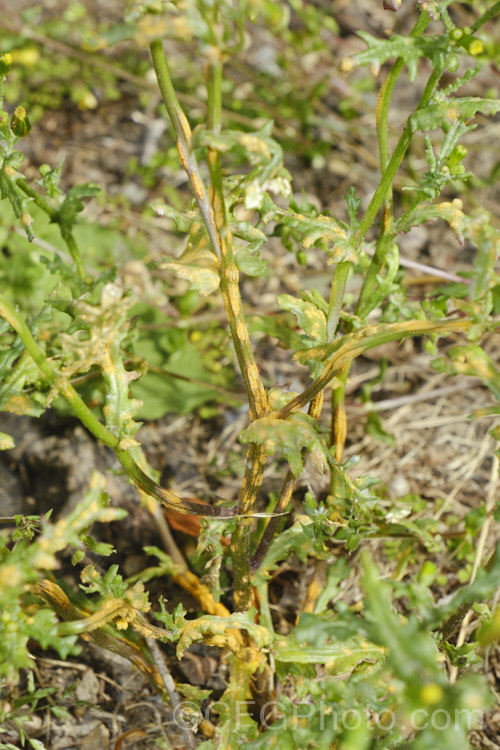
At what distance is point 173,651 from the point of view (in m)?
2.01

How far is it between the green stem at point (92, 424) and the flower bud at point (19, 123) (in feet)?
1.84

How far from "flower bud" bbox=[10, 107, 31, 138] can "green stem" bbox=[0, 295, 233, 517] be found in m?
0.56

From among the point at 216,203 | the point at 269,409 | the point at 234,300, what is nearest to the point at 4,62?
the point at 216,203

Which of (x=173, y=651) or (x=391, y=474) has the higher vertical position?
(x=391, y=474)

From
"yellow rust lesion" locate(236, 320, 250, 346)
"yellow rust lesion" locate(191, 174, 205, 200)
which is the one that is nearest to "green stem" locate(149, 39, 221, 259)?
"yellow rust lesion" locate(191, 174, 205, 200)

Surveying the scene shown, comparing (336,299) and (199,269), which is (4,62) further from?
(336,299)

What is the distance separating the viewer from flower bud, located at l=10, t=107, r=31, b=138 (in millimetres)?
1593

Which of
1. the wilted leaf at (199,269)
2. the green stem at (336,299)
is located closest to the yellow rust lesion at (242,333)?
the wilted leaf at (199,269)

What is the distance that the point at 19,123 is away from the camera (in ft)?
5.28

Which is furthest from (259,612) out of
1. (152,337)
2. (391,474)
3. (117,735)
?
(152,337)

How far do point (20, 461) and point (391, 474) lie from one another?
59.2 inches

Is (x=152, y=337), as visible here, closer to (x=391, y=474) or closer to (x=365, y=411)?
(x=365, y=411)

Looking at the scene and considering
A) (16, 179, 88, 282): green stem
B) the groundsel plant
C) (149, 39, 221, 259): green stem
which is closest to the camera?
the groundsel plant

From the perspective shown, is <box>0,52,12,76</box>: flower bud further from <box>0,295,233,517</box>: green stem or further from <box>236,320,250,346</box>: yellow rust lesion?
<box>236,320,250,346</box>: yellow rust lesion
